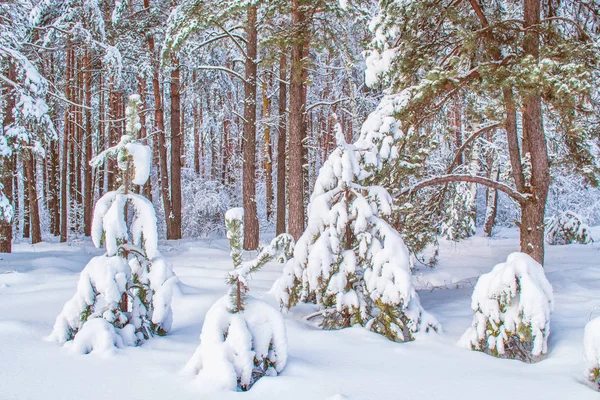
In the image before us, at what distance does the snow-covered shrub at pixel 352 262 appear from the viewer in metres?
4.86

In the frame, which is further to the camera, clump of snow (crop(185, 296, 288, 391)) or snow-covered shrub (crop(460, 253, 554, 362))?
snow-covered shrub (crop(460, 253, 554, 362))

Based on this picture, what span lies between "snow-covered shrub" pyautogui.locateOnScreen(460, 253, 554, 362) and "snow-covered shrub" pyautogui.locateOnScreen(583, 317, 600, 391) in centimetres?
66

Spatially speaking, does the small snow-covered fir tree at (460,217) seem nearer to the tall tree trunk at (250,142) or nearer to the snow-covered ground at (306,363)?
the tall tree trunk at (250,142)

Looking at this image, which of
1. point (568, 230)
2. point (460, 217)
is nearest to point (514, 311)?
point (460, 217)

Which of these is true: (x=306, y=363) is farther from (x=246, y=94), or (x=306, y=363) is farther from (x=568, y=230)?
(x=568, y=230)

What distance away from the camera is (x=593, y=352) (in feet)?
11.7

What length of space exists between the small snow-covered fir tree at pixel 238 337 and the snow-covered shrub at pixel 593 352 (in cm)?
244

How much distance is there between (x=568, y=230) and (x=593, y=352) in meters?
12.8

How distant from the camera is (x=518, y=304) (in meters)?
4.40

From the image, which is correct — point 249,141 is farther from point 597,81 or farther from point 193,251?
point 597,81

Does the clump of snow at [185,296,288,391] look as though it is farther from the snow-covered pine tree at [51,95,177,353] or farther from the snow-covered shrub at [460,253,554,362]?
the snow-covered shrub at [460,253,554,362]

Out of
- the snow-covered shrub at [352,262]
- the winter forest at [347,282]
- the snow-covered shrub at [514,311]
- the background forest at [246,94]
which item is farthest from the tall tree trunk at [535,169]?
the snow-covered shrub at [352,262]

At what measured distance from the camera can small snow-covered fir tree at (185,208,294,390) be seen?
3258 mm

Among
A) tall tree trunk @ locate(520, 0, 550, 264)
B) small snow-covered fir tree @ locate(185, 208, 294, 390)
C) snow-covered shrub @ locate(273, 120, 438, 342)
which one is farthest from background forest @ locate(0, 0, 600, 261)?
small snow-covered fir tree @ locate(185, 208, 294, 390)
